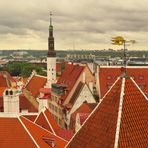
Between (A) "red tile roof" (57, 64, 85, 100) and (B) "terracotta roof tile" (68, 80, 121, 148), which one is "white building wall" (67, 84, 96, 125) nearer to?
(A) "red tile roof" (57, 64, 85, 100)

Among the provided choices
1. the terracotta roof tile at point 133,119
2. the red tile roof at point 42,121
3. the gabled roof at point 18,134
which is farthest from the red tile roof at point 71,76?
the terracotta roof tile at point 133,119

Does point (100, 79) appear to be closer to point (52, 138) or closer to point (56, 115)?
point (56, 115)

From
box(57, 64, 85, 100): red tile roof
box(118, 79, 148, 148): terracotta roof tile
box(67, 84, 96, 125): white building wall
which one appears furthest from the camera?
box(57, 64, 85, 100): red tile roof

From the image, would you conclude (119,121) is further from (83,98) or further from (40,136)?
(83,98)

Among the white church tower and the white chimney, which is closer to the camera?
the white chimney

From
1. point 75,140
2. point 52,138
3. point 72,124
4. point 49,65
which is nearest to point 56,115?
point 72,124

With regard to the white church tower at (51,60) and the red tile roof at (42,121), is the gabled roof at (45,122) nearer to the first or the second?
the red tile roof at (42,121)

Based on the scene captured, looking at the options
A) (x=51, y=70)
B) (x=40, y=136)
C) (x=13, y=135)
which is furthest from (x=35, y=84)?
(x=13, y=135)

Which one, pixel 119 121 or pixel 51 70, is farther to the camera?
pixel 51 70

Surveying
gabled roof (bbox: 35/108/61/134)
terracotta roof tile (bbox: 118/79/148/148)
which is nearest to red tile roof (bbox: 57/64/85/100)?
gabled roof (bbox: 35/108/61/134)
